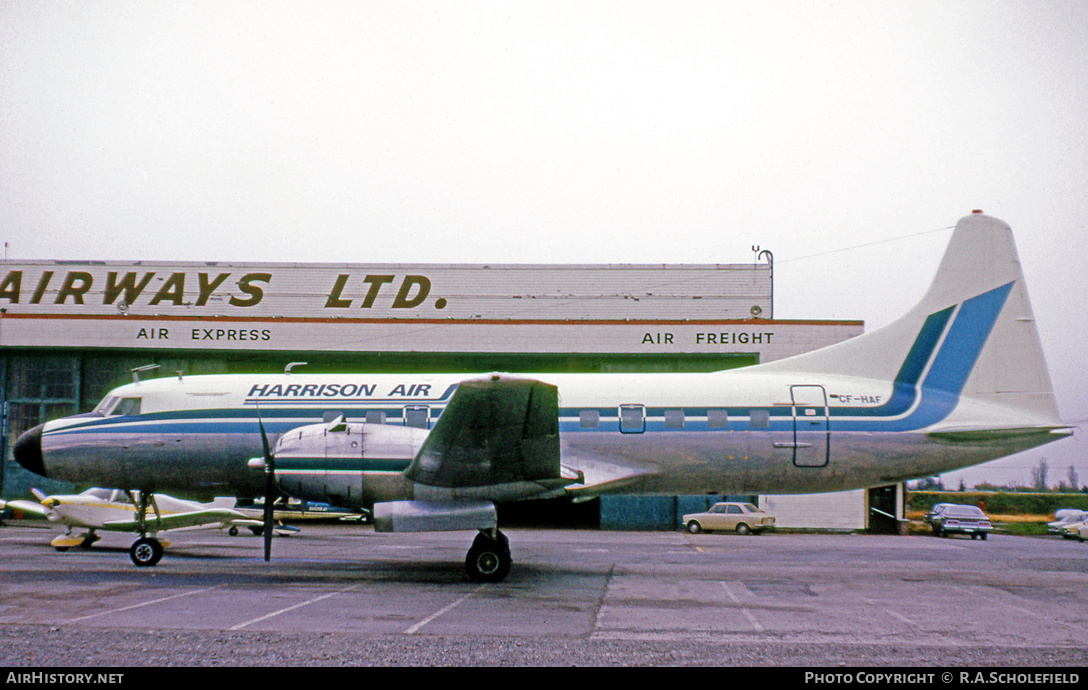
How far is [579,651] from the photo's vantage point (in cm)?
746

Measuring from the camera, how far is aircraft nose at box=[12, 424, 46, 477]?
46.4ft

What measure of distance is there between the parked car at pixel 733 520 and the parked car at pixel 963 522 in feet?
23.2

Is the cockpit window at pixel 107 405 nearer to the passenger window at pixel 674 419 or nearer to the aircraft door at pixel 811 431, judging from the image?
the passenger window at pixel 674 419

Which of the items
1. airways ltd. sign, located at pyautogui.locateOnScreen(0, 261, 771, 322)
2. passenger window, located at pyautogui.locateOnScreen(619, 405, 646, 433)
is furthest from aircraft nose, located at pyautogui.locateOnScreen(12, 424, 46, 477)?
airways ltd. sign, located at pyautogui.locateOnScreen(0, 261, 771, 322)

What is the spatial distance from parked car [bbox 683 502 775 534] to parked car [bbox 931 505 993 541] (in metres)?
7.07

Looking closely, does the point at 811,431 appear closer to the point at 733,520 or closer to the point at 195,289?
the point at 733,520

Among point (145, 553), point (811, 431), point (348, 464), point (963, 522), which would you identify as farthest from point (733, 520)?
point (145, 553)

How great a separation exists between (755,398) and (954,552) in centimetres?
982

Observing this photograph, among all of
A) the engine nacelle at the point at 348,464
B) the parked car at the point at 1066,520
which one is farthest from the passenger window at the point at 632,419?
the parked car at the point at 1066,520

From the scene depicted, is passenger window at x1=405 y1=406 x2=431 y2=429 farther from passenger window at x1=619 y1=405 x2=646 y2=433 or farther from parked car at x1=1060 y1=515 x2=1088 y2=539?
parked car at x1=1060 y1=515 x2=1088 y2=539

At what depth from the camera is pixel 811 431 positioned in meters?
13.5

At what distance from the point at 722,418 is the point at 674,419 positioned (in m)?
0.84
